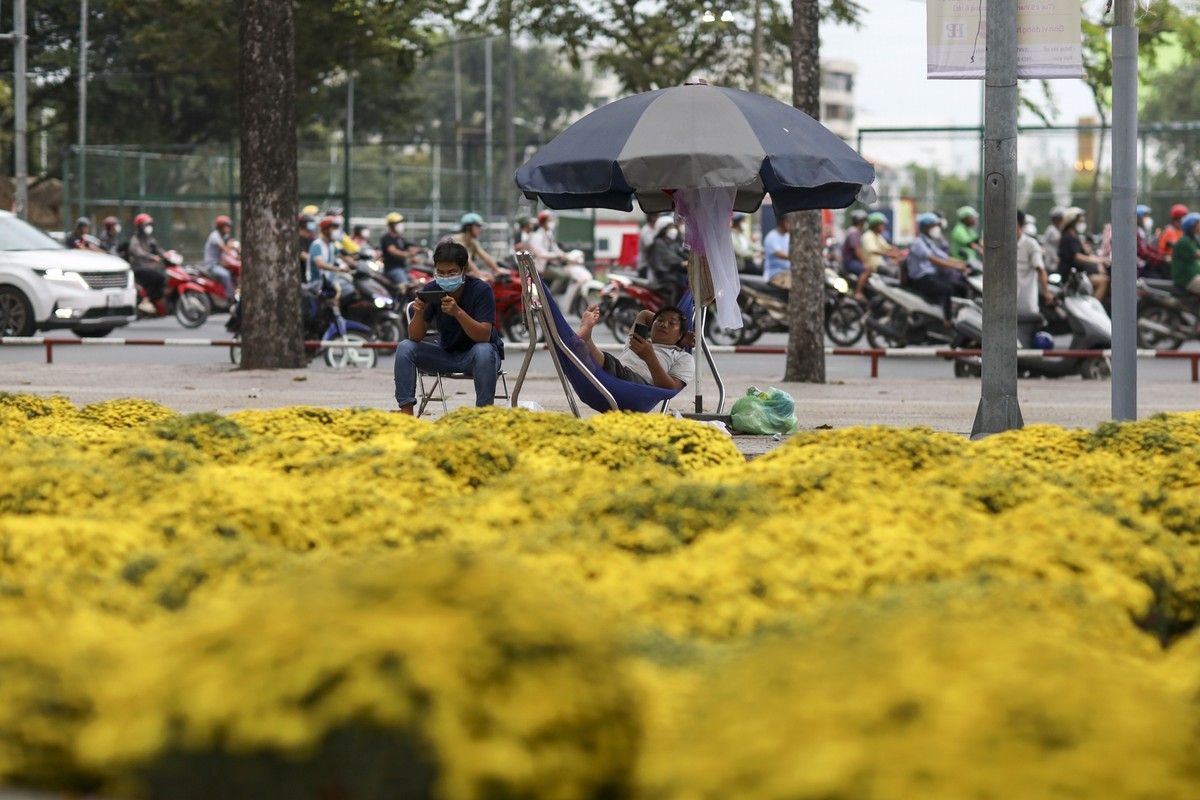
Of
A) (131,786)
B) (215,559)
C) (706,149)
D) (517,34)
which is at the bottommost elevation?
(131,786)

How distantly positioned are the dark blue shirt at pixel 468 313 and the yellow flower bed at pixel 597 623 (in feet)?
14.9

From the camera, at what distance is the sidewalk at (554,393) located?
12391 millimetres

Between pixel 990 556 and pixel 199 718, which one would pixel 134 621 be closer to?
pixel 199 718

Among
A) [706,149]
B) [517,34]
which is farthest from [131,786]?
[517,34]

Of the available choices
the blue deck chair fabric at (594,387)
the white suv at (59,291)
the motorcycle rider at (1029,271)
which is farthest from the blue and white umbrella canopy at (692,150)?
the white suv at (59,291)

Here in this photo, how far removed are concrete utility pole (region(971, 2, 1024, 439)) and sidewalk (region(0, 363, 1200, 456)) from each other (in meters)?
1.14

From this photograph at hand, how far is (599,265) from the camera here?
39625 millimetres

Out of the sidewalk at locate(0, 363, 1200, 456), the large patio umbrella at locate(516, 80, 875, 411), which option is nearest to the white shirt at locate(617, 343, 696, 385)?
the large patio umbrella at locate(516, 80, 875, 411)

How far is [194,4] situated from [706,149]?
94.8 ft

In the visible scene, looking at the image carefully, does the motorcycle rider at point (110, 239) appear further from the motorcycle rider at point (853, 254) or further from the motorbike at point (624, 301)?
the motorcycle rider at point (853, 254)

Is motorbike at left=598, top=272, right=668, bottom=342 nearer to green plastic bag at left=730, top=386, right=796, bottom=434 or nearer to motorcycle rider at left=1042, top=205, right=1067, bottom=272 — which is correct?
motorcycle rider at left=1042, top=205, right=1067, bottom=272

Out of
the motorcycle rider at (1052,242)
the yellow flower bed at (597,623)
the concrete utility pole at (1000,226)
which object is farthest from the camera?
the motorcycle rider at (1052,242)

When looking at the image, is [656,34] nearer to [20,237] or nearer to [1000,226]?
[20,237]

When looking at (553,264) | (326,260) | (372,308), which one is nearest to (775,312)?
(553,264)
